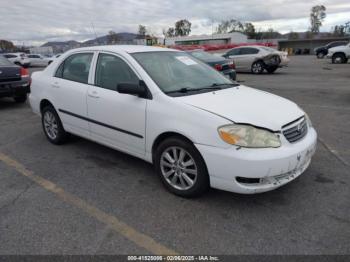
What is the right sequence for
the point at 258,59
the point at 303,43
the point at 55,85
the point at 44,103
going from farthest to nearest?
the point at 303,43 < the point at 258,59 < the point at 44,103 < the point at 55,85

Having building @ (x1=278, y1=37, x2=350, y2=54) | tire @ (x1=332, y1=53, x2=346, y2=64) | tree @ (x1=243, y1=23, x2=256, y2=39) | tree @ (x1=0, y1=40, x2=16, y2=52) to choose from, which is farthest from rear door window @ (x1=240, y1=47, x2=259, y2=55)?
tree @ (x1=0, y1=40, x2=16, y2=52)

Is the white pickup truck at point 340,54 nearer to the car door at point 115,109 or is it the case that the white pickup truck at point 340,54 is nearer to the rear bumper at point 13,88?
the rear bumper at point 13,88

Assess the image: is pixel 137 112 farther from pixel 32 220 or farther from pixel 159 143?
pixel 32 220

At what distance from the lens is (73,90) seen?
4664 mm

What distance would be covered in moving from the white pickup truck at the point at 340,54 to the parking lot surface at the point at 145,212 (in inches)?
872

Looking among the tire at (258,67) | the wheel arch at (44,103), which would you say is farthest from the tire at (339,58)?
the wheel arch at (44,103)

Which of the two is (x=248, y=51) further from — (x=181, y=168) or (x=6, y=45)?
(x=6, y=45)

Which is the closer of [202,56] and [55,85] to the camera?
[55,85]

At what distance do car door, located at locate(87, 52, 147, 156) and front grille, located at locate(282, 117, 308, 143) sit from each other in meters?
1.55

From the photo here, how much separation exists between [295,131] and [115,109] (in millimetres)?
2116

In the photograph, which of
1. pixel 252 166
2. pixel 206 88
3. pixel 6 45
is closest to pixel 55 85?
pixel 206 88

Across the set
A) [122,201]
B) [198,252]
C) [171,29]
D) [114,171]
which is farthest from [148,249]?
[171,29]

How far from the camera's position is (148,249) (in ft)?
8.88

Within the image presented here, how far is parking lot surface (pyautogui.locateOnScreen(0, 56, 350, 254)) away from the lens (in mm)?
2746
